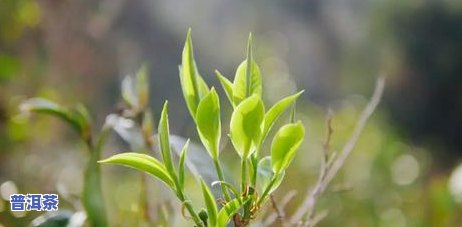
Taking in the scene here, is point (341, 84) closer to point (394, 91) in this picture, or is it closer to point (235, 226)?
point (394, 91)

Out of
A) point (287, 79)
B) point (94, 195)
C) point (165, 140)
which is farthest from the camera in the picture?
point (287, 79)

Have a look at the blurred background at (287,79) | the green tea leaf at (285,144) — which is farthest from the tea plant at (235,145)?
the blurred background at (287,79)

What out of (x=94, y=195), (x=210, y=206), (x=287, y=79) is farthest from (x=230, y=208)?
(x=287, y=79)

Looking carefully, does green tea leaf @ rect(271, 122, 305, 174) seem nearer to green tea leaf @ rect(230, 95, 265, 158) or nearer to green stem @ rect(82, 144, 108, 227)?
green tea leaf @ rect(230, 95, 265, 158)

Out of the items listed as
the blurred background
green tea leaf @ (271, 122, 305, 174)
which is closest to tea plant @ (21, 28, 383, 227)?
green tea leaf @ (271, 122, 305, 174)

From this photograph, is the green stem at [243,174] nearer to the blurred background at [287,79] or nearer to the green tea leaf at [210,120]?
the green tea leaf at [210,120]

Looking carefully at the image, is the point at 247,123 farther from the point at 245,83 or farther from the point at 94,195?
the point at 94,195
